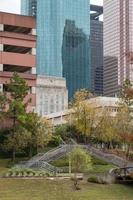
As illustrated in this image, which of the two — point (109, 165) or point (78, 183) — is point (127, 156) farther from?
point (78, 183)

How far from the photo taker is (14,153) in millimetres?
77875

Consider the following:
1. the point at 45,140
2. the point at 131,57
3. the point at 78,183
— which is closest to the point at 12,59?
the point at 45,140

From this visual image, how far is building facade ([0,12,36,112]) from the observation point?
9369 centimetres

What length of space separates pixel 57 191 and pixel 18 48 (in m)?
50.5

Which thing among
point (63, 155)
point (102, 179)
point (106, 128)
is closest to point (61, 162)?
point (63, 155)

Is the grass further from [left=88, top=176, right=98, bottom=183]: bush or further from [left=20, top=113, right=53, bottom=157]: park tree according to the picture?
[left=88, top=176, right=98, bottom=183]: bush

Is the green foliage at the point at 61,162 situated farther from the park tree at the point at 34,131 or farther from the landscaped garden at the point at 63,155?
the park tree at the point at 34,131

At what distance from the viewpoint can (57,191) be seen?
5094 centimetres

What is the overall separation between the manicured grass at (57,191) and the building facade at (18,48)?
3852 centimetres

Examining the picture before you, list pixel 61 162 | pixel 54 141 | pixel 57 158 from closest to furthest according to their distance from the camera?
pixel 61 162 → pixel 57 158 → pixel 54 141

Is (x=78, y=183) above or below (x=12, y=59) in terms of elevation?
below

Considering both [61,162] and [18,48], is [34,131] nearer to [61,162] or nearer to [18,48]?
[61,162]

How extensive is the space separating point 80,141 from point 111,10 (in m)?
24.1

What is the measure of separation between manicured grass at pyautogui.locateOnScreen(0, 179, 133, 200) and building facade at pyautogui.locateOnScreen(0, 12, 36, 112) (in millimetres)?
38521
